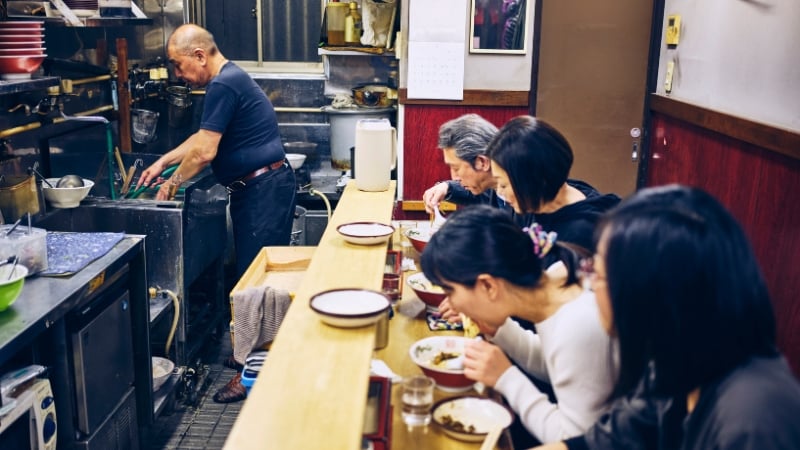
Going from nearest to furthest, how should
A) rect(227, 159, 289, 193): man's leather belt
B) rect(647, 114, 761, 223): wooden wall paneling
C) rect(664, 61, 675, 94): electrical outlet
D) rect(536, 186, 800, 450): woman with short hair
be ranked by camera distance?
1. rect(536, 186, 800, 450): woman with short hair
2. rect(647, 114, 761, 223): wooden wall paneling
3. rect(227, 159, 289, 193): man's leather belt
4. rect(664, 61, 675, 94): electrical outlet

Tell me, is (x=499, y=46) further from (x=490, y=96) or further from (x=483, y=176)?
(x=483, y=176)

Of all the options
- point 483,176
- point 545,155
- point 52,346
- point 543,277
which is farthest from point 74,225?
point 543,277

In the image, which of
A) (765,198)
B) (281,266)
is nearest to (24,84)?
(281,266)

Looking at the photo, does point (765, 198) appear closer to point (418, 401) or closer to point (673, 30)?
point (673, 30)

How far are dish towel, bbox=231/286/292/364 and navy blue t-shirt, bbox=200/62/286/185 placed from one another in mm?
1595

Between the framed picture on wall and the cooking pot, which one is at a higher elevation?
the framed picture on wall

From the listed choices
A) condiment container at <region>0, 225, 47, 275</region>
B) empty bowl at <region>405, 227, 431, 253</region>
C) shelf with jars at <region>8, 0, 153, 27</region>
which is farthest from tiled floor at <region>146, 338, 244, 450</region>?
shelf with jars at <region>8, 0, 153, 27</region>

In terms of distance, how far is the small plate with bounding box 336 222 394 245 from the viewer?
8.53ft

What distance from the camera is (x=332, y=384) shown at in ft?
5.41

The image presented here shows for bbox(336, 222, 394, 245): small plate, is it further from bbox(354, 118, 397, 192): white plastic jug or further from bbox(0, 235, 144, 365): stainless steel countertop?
bbox(0, 235, 144, 365): stainless steel countertop

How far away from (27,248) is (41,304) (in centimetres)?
29

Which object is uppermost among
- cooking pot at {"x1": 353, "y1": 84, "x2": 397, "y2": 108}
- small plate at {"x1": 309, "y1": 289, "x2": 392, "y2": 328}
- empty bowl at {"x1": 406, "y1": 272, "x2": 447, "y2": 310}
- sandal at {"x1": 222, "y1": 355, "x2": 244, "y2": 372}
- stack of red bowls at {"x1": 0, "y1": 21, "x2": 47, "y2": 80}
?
stack of red bowls at {"x1": 0, "y1": 21, "x2": 47, "y2": 80}

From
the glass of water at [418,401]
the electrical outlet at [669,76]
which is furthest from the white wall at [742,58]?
the glass of water at [418,401]

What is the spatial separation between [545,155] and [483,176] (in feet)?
2.24
